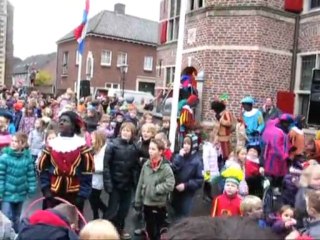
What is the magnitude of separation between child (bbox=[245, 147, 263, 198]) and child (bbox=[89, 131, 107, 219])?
97.3 inches

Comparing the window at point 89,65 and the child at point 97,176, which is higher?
the window at point 89,65

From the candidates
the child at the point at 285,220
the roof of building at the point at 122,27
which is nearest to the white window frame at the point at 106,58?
the roof of building at the point at 122,27

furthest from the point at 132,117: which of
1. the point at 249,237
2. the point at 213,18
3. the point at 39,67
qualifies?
the point at 39,67

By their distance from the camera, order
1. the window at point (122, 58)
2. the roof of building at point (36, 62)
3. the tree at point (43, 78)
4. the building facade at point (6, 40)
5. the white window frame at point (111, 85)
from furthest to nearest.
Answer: the roof of building at point (36, 62), the tree at point (43, 78), the building facade at point (6, 40), the window at point (122, 58), the white window frame at point (111, 85)

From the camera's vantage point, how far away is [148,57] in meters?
43.7

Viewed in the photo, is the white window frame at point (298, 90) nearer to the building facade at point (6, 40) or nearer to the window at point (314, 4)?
the window at point (314, 4)

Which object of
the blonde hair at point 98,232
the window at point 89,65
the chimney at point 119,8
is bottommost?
the blonde hair at point 98,232

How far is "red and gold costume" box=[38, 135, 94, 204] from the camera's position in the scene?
17.4ft

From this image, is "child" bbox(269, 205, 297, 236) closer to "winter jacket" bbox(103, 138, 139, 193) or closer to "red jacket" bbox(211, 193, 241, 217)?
"red jacket" bbox(211, 193, 241, 217)

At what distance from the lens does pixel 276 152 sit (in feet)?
25.3

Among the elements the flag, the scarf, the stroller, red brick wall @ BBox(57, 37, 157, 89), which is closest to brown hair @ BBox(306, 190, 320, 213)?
the stroller

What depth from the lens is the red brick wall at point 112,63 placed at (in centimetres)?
3975

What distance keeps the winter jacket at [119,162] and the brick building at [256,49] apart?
26.7 ft

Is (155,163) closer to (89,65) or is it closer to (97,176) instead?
(97,176)
